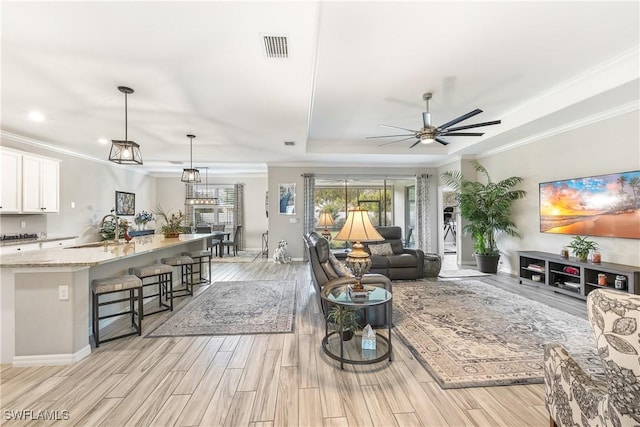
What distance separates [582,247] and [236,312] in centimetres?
502

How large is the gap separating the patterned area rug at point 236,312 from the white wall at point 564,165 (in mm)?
4515

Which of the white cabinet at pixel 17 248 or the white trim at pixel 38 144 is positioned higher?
the white trim at pixel 38 144

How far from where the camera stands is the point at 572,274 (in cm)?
409

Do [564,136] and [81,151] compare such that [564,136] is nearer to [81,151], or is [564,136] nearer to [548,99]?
[548,99]

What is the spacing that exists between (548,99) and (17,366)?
22.1ft

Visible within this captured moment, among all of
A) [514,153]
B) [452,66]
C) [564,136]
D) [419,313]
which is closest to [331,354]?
[419,313]

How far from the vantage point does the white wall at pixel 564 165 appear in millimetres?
A: 3719

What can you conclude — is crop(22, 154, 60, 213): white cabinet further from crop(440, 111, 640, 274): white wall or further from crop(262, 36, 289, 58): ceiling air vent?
crop(440, 111, 640, 274): white wall

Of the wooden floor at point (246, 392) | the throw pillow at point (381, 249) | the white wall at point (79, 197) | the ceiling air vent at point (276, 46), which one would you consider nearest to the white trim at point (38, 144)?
the white wall at point (79, 197)

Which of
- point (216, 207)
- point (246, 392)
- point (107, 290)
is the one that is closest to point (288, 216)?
point (216, 207)

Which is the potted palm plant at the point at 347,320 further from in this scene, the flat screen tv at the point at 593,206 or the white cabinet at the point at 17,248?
the white cabinet at the point at 17,248

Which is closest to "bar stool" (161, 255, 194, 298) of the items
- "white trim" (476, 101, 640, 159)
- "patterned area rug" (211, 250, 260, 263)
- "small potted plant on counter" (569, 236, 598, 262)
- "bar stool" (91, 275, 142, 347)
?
"bar stool" (91, 275, 142, 347)

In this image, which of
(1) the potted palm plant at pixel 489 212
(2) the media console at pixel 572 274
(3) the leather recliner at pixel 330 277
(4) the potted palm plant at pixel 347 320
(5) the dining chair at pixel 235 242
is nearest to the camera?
(4) the potted palm plant at pixel 347 320

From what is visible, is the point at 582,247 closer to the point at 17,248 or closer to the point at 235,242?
the point at 235,242
